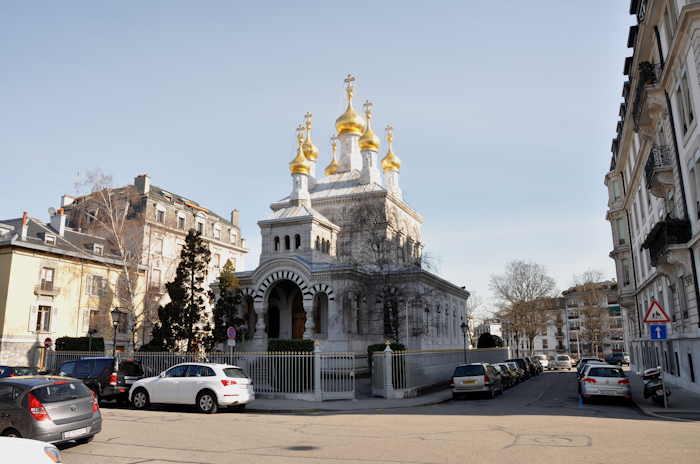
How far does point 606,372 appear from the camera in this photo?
18.8 meters

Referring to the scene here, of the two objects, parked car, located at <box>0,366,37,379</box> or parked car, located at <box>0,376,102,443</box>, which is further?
parked car, located at <box>0,366,37,379</box>

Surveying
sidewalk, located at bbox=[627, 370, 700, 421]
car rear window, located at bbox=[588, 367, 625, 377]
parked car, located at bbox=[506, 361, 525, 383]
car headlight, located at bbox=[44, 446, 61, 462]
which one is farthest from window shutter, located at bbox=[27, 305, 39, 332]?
sidewalk, located at bbox=[627, 370, 700, 421]

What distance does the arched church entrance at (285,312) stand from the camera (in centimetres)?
3572

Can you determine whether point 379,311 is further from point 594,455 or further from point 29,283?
point 594,455

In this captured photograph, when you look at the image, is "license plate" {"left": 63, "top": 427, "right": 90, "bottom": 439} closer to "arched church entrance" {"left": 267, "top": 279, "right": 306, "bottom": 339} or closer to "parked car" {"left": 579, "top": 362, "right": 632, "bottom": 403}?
"parked car" {"left": 579, "top": 362, "right": 632, "bottom": 403}

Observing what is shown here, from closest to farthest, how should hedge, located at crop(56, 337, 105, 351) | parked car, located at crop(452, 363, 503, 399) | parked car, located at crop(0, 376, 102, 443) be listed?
parked car, located at crop(0, 376, 102, 443) → parked car, located at crop(452, 363, 503, 399) → hedge, located at crop(56, 337, 105, 351)

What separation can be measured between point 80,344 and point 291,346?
13.6 m

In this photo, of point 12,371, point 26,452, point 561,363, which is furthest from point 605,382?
point 561,363

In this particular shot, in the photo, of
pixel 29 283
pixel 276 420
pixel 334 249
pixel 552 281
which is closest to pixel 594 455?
pixel 276 420

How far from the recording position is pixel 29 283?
33875mm

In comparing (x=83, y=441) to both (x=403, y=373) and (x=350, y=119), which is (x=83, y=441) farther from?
(x=350, y=119)

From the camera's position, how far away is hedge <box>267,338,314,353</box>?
69.1 feet

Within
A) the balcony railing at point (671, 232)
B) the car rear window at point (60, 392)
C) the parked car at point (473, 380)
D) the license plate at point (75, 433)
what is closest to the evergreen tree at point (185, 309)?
the parked car at point (473, 380)

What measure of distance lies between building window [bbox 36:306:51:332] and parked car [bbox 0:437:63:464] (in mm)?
32934
